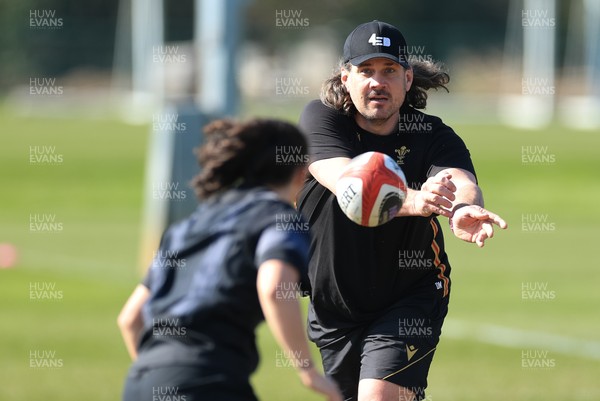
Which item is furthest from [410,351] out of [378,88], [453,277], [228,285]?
[453,277]

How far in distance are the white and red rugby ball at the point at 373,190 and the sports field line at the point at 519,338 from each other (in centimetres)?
842

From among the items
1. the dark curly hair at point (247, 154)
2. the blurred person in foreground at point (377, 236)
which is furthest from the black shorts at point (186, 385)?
the blurred person in foreground at point (377, 236)

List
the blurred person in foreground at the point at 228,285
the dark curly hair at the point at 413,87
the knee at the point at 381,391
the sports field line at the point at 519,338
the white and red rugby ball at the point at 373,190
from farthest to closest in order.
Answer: the sports field line at the point at 519,338, the dark curly hair at the point at 413,87, the knee at the point at 381,391, the white and red rugby ball at the point at 373,190, the blurred person in foreground at the point at 228,285

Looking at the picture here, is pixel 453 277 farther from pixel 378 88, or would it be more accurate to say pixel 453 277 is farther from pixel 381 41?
pixel 381 41

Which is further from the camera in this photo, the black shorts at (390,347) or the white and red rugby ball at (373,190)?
the black shorts at (390,347)

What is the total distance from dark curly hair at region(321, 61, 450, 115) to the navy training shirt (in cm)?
251

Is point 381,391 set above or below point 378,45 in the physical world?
below

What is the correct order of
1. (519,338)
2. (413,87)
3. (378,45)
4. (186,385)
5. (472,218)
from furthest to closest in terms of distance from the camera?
(519,338) < (413,87) < (378,45) < (472,218) < (186,385)

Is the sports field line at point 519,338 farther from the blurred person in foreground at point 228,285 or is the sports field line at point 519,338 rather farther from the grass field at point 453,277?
the blurred person in foreground at point 228,285

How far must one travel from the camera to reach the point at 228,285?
17.1 ft

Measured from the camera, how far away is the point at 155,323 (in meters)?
5.35

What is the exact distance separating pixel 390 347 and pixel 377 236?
0.69 metres

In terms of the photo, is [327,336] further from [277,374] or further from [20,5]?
[20,5]

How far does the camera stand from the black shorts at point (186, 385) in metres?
5.18
